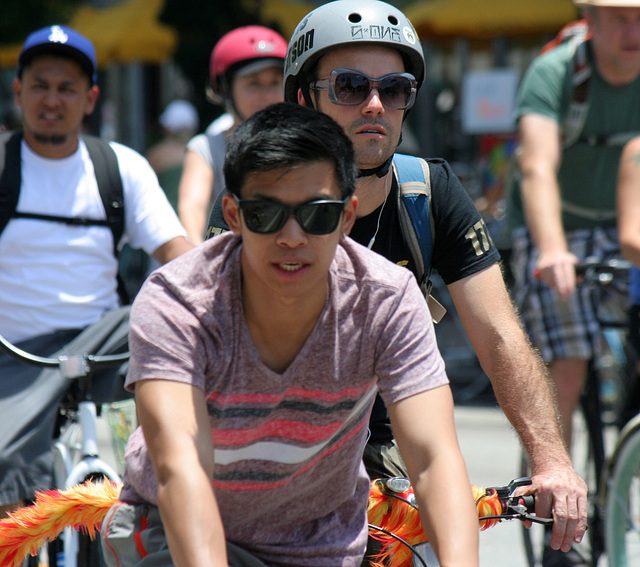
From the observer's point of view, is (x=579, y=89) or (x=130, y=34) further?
(x=130, y=34)

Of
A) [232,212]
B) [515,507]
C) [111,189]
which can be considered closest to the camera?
[232,212]

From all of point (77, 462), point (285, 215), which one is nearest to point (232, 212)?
point (285, 215)

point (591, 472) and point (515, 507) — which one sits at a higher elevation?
point (515, 507)

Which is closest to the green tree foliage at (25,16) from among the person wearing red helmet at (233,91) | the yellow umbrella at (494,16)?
the yellow umbrella at (494,16)

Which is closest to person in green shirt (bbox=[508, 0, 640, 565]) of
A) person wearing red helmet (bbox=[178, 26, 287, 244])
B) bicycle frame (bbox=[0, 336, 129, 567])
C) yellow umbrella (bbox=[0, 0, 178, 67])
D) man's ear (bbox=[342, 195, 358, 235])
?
person wearing red helmet (bbox=[178, 26, 287, 244])

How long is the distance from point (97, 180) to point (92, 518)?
6.09 feet

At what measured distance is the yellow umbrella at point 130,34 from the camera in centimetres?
1281

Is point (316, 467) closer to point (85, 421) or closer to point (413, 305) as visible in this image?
point (413, 305)

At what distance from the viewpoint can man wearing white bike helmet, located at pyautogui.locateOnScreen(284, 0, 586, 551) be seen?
2.64 metres

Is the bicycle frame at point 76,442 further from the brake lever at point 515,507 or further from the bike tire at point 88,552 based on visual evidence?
the brake lever at point 515,507

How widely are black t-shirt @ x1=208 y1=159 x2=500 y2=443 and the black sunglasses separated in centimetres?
66

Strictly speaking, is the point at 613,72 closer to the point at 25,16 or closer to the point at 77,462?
the point at 77,462

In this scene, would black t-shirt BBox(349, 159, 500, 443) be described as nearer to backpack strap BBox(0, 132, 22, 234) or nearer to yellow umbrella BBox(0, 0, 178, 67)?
backpack strap BBox(0, 132, 22, 234)

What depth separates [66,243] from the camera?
3.89 m
